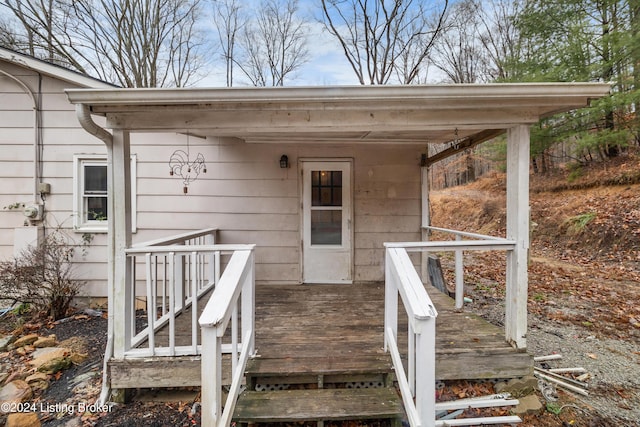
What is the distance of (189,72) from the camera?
36.7 ft

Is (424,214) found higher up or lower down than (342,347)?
higher up

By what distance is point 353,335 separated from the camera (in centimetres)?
289

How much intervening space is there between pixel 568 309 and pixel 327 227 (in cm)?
384

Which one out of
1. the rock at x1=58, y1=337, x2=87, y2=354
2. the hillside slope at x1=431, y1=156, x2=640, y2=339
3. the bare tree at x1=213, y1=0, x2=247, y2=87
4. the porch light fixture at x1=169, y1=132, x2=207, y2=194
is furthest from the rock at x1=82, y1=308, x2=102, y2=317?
the bare tree at x1=213, y1=0, x2=247, y2=87

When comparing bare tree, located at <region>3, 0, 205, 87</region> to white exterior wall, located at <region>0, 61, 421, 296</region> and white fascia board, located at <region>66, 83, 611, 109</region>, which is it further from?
white fascia board, located at <region>66, 83, 611, 109</region>

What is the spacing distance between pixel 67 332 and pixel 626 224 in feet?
34.6

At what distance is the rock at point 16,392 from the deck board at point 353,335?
1159 mm

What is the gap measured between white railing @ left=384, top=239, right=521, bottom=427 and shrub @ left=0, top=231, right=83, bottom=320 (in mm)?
4485

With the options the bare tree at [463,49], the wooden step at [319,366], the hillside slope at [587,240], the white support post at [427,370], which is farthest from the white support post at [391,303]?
the bare tree at [463,49]

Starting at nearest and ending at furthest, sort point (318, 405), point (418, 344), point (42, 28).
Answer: point (418, 344) → point (318, 405) → point (42, 28)

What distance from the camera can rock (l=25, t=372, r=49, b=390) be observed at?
2.88m

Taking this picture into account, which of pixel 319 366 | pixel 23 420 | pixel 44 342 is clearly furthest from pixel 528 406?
pixel 44 342

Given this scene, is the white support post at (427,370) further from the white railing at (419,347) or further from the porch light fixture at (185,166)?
the porch light fixture at (185,166)

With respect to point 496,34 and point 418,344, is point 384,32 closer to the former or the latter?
point 496,34
